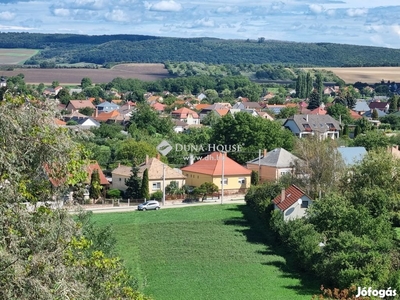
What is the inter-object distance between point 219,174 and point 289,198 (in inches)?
434

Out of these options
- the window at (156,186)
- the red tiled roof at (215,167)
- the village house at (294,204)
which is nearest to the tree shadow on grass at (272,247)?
the village house at (294,204)

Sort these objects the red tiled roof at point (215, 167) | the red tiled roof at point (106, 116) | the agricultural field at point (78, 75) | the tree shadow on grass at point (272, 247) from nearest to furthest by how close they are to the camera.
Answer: the tree shadow on grass at point (272, 247) < the red tiled roof at point (215, 167) < the red tiled roof at point (106, 116) < the agricultural field at point (78, 75)

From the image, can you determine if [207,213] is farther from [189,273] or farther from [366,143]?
[366,143]

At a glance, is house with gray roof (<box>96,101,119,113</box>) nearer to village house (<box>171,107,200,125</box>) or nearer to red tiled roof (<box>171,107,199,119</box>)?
red tiled roof (<box>171,107,199,119</box>)

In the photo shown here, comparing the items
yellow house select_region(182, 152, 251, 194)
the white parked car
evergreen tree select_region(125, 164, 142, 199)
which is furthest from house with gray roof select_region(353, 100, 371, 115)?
the white parked car

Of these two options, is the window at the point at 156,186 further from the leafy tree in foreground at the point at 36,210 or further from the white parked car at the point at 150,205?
the leafy tree in foreground at the point at 36,210

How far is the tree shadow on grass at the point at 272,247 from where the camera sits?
21703mm

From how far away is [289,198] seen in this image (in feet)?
97.3

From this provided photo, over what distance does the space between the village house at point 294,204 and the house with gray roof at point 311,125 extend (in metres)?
35.1

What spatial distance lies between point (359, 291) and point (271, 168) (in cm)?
2393

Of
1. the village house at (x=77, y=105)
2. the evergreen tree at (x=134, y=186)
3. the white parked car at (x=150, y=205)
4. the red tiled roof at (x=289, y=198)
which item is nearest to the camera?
the red tiled roof at (x=289, y=198)

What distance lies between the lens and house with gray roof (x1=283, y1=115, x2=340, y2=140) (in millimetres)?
64938

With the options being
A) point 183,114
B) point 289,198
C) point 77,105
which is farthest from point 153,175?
point 77,105

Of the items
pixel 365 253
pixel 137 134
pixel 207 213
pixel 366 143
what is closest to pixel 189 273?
pixel 365 253
